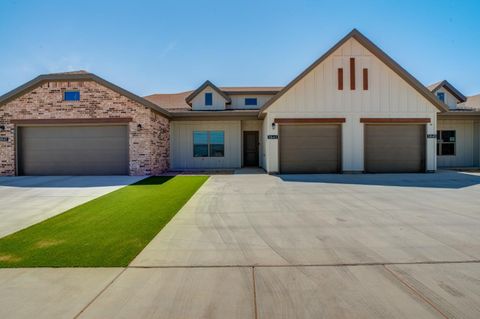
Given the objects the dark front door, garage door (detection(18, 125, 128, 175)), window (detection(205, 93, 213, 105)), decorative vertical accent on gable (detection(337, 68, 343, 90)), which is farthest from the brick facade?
decorative vertical accent on gable (detection(337, 68, 343, 90))

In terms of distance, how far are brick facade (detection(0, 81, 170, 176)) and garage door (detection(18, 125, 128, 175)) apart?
54 cm

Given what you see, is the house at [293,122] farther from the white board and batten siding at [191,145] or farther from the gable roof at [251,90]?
the gable roof at [251,90]

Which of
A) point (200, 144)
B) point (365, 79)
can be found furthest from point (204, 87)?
point (365, 79)

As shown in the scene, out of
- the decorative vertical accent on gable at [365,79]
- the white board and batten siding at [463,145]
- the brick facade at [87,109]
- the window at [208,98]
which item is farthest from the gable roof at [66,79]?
the white board and batten siding at [463,145]

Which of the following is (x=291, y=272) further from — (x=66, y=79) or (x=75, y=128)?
(x=66, y=79)

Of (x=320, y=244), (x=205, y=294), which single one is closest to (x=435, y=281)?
(x=320, y=244)

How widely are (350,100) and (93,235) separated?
491 inches

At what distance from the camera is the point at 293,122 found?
13.1 m

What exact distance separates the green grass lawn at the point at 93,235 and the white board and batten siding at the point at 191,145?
9.20 meters

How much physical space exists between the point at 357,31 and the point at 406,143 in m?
6.11

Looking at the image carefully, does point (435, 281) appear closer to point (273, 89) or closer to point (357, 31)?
point (357, 31)

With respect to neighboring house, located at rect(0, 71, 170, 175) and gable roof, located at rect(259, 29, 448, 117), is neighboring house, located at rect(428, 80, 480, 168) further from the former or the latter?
neighboring house, located at rect(0, 71, 170, 175)

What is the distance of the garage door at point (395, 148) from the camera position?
1345cm

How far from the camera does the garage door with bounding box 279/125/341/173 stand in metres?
13.3
